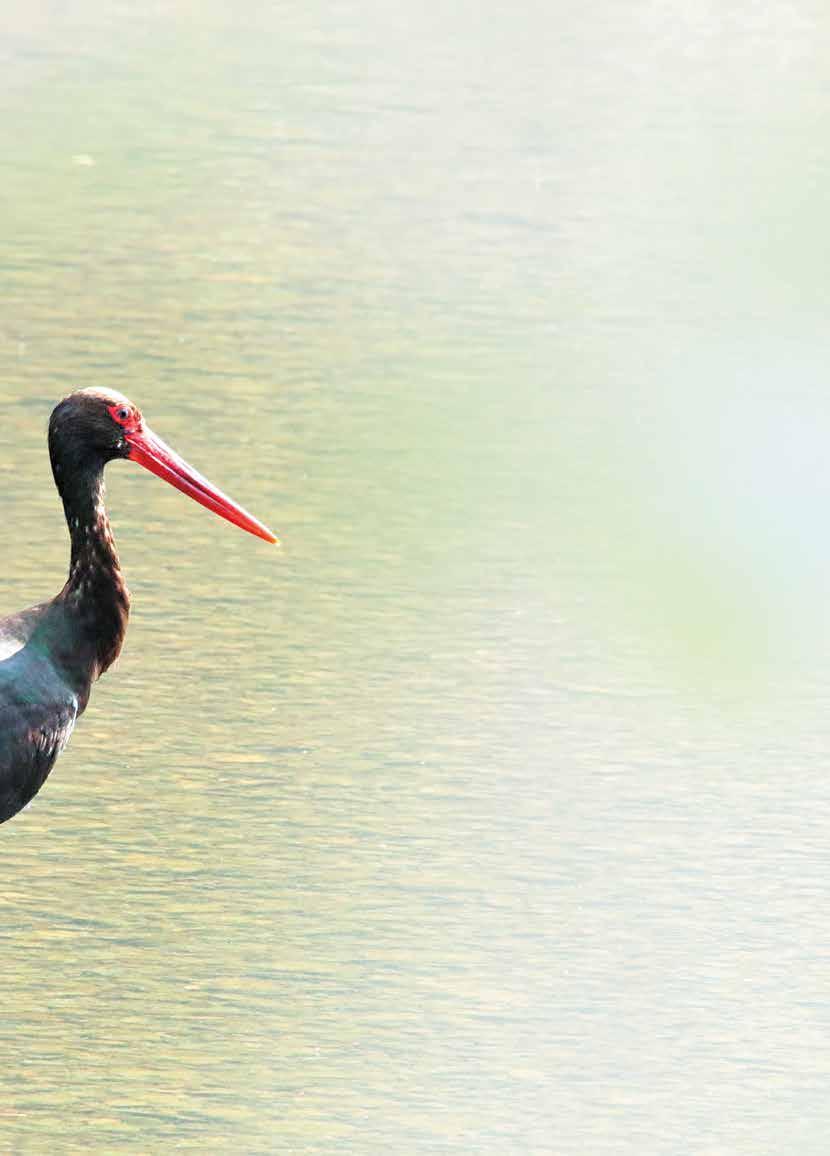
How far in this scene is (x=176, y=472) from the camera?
5.14 metres

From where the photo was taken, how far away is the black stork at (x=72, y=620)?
465 centimetres

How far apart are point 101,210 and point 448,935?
5.33 meters

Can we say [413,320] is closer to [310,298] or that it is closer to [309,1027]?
[310,298]

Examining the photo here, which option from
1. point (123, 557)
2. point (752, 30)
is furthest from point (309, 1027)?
point (752, 30)

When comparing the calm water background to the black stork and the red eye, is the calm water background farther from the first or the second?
the red eye

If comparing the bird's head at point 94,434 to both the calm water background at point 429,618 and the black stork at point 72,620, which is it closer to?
the black stork at point 72,620

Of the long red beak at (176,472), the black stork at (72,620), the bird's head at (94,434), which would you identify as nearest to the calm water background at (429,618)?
the black stork at (72,620)

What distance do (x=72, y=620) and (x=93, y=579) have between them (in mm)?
88

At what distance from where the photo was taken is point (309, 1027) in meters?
4.54

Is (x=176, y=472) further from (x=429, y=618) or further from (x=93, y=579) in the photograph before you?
(x=429, y=618)

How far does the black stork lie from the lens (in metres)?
4.65

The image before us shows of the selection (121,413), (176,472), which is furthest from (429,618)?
(121,413)

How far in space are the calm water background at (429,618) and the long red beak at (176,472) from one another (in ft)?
1.71

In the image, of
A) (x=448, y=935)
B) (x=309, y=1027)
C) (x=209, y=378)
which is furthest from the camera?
(x=209, y=378)
